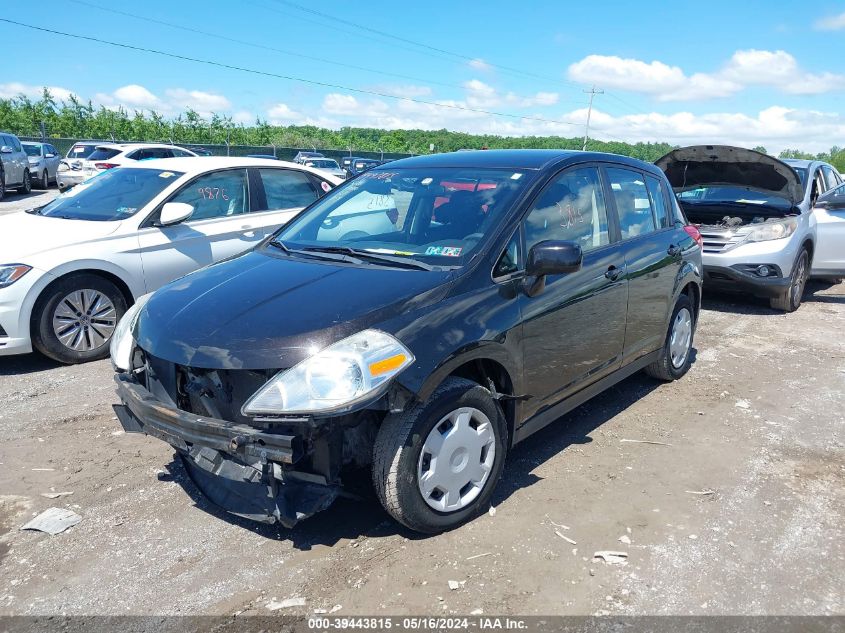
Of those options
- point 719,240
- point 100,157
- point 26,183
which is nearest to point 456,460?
point 719,240

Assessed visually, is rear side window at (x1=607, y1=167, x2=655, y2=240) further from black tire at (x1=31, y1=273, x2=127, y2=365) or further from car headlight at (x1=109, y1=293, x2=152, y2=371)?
black tire at (x1=31, y1=273, x2=127, y2=365)

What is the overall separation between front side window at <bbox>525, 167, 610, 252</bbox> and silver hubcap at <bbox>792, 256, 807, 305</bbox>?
202 inches

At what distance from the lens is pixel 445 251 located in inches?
137

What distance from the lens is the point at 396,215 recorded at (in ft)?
13.3

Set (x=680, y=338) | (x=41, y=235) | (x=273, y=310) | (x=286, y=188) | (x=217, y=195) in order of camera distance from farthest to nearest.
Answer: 1. (x=286, y=188)
2. (x=217, y=195)
3. (x=41, y=235)
4. (x=680, y=338)
5. (x=273, y=310)

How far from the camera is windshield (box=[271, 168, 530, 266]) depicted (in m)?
3.57

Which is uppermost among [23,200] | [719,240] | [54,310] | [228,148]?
[228,148]

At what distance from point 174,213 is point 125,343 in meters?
2.82

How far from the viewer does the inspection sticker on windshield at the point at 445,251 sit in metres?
3.45

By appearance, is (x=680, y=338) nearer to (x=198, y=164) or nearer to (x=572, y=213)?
(x=572, y=213)

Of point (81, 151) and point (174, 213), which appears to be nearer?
point (174, 213)

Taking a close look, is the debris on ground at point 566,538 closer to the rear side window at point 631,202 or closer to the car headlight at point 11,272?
the rear side window at point 631,202

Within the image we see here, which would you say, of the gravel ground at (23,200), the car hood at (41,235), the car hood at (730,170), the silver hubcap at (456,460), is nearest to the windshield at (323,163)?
the gravel ground at (23,200)

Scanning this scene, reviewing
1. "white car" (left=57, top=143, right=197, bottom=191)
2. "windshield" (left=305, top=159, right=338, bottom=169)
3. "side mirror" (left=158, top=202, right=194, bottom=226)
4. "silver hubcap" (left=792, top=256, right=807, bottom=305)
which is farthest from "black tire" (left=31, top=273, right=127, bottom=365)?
"windshield" (left=305, top=159, right=338, bottom=169)
